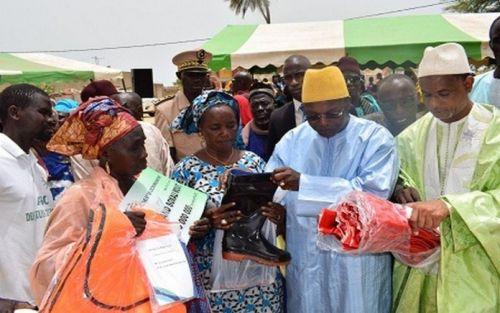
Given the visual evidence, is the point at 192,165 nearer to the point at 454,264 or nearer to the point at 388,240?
the point at 388,240

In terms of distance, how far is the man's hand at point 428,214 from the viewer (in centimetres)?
213

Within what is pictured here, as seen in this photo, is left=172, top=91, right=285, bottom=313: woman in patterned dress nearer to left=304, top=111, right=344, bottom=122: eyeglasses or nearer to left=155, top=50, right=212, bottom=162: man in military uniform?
left=304, top=111, right=344, bottom=122: eyeglasses

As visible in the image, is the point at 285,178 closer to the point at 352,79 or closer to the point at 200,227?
the point at 200,227

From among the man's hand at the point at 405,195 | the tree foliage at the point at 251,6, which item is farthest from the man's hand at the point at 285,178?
the tree foliage at the point at 251,6

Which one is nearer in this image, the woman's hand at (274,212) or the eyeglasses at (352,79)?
the woman's hand at (274,212)

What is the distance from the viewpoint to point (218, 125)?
8.77ft

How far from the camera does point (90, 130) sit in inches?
85.4

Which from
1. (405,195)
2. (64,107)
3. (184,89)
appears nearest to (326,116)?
(405,195)

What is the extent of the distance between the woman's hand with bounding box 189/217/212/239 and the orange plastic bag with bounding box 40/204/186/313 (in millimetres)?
486

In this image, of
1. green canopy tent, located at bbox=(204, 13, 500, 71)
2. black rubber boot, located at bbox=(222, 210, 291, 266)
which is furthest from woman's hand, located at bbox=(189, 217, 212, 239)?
green canopy tent, located at bbox=(204, 13, 500, 71)

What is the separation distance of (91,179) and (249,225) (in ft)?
2.50

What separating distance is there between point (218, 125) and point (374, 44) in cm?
640

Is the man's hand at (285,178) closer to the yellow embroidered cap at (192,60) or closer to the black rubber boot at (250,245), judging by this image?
the black rubber boot at (250,245)

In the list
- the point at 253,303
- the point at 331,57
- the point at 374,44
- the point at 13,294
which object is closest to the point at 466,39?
the point at 374,44
